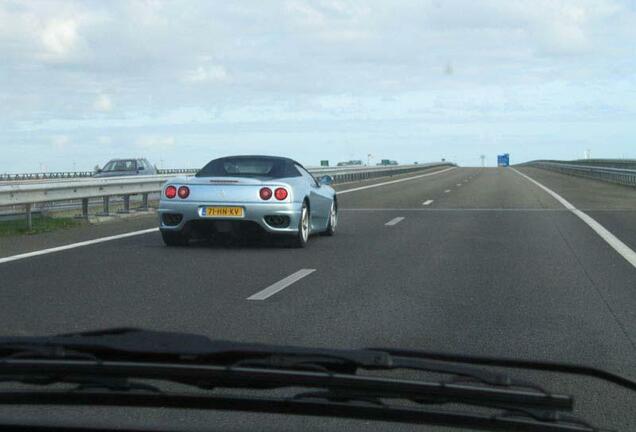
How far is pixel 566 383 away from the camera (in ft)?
17.9

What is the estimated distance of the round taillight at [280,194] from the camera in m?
12.8

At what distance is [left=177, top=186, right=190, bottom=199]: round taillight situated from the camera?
503 inches

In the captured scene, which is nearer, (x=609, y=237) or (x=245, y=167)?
(x=245, y=167)

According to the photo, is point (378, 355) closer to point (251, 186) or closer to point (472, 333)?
point (472, 333)

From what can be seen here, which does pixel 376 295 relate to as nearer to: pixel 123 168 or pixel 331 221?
pixel 331 221

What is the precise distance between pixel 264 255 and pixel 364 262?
4.92ft

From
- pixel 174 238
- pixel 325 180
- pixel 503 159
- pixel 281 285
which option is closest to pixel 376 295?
pixel 281 285

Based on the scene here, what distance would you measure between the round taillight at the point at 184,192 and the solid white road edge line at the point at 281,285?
2.78 metres

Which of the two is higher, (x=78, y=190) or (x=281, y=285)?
(x=78, y=190)

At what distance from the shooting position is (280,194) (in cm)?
1279

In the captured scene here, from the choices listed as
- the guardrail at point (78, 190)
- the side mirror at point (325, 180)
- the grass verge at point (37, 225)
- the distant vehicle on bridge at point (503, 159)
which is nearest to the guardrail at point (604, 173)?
the guardrail at point (78, 190)

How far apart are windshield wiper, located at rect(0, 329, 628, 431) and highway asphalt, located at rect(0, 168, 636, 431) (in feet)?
4.50

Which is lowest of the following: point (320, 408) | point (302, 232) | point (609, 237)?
point (609, 237)

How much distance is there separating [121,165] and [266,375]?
3294cm
